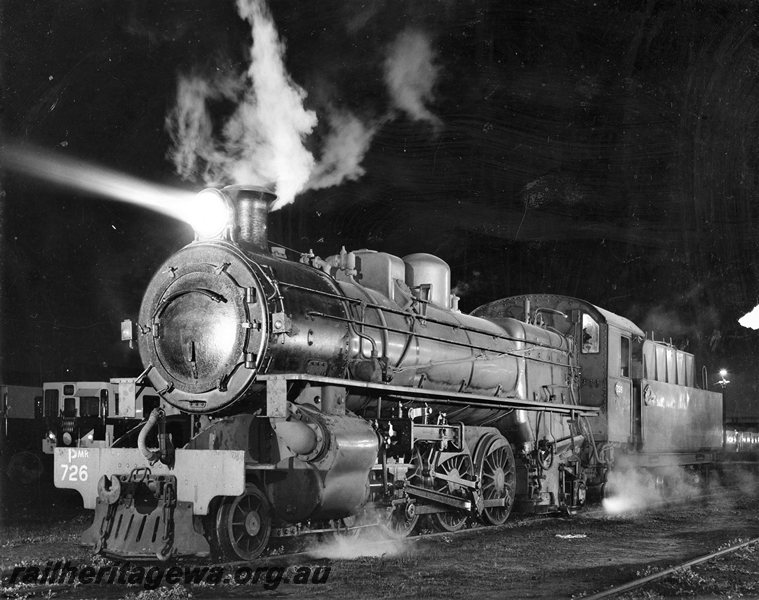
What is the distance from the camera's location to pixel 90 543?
24.3 ft

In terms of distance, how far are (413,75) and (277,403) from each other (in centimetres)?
1255

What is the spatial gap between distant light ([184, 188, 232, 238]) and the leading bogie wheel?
105 inches

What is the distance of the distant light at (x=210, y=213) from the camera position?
830cm

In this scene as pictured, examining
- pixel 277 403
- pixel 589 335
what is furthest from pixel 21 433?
pixel 589 335

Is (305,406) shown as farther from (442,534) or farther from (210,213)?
(442,534)

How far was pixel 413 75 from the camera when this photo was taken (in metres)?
18.3

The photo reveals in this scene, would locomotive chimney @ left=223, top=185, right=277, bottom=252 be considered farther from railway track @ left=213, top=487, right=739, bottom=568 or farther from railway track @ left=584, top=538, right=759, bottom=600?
railway track @ left=584, top=538, right=759, bottom=600

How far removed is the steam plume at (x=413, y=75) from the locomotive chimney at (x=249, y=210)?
29.2ft

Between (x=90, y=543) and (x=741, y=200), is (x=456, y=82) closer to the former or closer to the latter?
(x=741, y=200)

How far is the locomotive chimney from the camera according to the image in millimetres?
8420

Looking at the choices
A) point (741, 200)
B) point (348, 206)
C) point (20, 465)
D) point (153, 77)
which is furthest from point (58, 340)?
point (741, 200)

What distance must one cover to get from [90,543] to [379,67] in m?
11.7

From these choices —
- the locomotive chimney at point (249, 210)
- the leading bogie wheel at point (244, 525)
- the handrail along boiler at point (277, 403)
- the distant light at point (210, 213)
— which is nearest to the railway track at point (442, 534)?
the leading bogie wheel at point (244, 525)

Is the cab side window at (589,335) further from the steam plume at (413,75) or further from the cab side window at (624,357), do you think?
the steam plume at (413,75)
